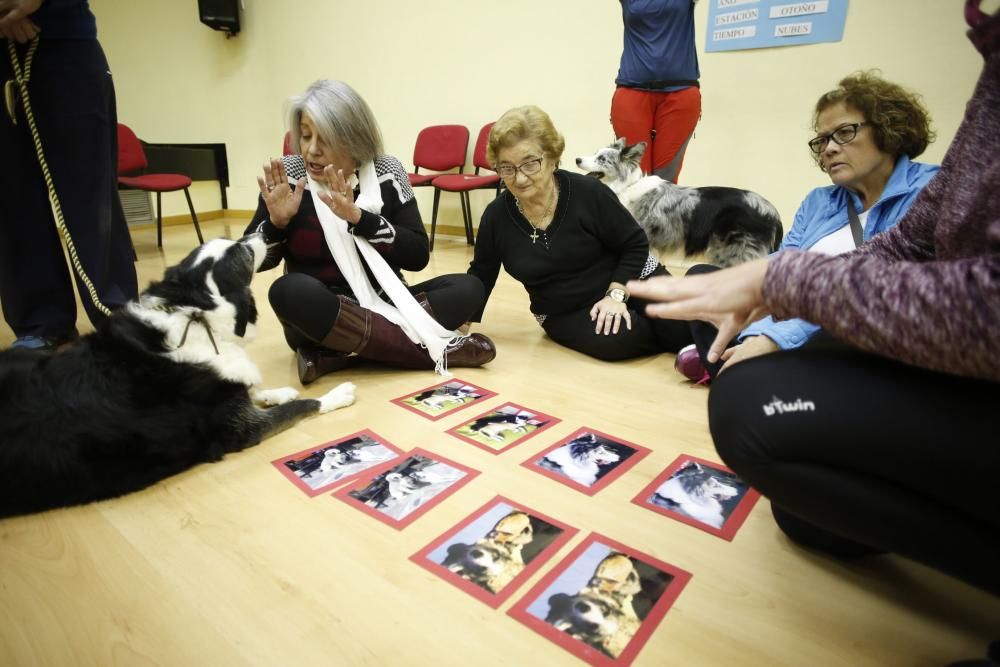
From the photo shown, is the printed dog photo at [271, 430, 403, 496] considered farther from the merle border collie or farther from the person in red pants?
the person in red pants

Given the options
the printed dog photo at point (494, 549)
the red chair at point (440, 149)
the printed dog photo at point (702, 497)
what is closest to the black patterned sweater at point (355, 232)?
the printed dog photo at point (494, 549)

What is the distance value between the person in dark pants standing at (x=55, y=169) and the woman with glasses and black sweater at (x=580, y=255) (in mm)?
1479

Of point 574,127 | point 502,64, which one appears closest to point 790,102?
point 574,127

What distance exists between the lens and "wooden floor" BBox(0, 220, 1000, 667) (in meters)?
0.86

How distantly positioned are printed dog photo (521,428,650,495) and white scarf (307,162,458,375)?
67 centimetres

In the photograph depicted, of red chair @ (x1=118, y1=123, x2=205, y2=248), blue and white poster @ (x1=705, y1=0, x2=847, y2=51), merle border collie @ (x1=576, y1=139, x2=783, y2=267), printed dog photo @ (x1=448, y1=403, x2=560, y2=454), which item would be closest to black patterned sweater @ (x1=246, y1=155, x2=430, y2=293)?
printed dog photo @ (x1=448, y1=403, x2=560, y2=454)

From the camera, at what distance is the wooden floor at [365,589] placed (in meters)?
0.86

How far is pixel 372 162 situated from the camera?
1945mm

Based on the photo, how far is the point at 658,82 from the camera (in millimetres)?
3074

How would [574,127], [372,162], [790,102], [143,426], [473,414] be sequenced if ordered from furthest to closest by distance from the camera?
1. [574,127]
2. [790,102]
3. [372,162]
4. [473,414]
5. [143,426]

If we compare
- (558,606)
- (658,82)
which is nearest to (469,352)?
(558,606)

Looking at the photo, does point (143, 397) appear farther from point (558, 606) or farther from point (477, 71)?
point (477, 71)

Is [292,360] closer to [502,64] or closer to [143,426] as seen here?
[143,426]

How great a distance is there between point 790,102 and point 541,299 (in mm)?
2462
